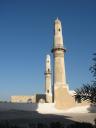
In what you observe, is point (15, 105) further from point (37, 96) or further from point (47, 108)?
point (37, 96)

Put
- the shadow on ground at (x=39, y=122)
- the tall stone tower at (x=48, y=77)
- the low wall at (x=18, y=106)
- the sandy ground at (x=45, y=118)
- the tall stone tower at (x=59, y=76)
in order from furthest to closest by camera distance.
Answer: the tall stone tower at (x=48, y=77), the tall stone tower at (x=59, y=76), the low wall at (x=18, y=106), the sandy ground at (x=45, y=118), the shadow on ground at (x=39, y=122)

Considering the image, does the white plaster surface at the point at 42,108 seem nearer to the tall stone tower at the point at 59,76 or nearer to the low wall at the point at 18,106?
the low wall at the point at 18,106

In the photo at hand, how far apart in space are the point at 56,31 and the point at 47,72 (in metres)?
13.1

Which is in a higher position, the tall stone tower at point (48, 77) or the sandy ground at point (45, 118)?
the tall stone tower at point (48, 77)

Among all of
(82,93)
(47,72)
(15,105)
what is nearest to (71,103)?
(15,105)

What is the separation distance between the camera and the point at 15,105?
149 ft

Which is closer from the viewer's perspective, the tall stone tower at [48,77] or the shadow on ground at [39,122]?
the shadow on ground at [39,122]

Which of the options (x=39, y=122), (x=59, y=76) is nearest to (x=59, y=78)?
(x=59, y=76)

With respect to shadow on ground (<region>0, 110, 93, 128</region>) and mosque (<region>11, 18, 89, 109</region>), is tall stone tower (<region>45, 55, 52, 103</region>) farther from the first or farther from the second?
shadow on ground (<region>0, 110, 93, 128</region>)

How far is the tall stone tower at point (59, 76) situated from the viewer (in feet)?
158

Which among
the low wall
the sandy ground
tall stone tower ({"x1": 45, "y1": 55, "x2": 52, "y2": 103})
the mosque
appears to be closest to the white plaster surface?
the low wall

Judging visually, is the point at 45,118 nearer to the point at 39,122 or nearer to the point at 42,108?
the point at 39,122

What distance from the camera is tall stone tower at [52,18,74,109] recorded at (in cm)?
4812

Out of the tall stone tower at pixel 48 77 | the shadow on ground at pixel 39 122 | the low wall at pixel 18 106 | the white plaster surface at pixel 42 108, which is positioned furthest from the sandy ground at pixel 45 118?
the tall stone tower at pixel 48 77
